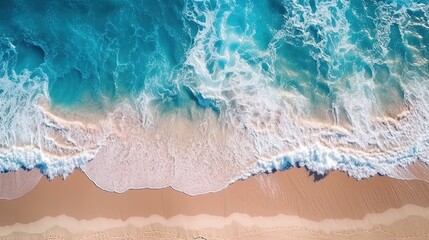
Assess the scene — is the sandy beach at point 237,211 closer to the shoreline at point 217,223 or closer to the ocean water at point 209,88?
the shoreline at point 217,223

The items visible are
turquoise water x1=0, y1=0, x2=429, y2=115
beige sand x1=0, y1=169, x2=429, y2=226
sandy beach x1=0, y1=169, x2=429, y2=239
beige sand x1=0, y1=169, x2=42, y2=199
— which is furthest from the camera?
turquoise water x1=0, y1=0, x2=429, y2=115

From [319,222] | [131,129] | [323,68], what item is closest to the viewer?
[319,222]

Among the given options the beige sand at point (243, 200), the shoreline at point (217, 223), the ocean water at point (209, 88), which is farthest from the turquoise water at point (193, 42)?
the shoreline at point (217, 223)

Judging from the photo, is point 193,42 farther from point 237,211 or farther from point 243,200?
point 237,211

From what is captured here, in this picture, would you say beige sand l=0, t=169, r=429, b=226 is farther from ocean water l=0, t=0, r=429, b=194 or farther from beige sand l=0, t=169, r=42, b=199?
ocean water l=0, t=0, r=429, b=194

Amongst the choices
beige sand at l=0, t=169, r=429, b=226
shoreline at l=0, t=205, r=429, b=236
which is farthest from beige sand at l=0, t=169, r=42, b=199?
shoreline at l=0, t=205, r=429, b=236

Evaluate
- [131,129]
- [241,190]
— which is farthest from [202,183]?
[131,129]

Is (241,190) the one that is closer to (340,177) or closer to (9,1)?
(340,177)
